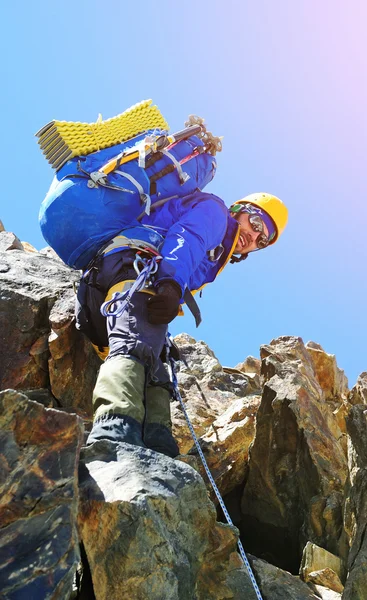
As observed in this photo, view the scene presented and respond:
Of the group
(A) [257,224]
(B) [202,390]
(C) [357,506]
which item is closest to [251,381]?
(B) [202,390]

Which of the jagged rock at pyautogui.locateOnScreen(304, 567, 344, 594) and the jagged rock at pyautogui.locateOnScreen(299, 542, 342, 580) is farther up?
the jagged rock at pyautogui.locateOnScreen(299, 542, 342, 580)

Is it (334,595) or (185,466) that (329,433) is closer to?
(334,595)

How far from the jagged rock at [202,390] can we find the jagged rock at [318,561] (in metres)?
3.16

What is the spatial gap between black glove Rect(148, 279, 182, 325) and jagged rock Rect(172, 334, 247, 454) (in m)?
4.03

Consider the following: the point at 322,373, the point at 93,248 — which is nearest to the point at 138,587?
the point at 93,248

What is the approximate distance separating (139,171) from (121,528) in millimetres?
5120

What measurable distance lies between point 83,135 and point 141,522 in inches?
238

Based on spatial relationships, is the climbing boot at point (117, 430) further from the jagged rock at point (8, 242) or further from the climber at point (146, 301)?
the jagged rock at point (8, 242)

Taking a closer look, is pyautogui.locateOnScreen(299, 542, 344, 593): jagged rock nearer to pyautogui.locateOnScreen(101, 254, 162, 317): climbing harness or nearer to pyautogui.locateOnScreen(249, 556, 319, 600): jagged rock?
pyautogui.locateOnScreen(249, 556, 319, 600): jagged rock

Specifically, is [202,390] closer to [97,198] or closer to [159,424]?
[159,424]

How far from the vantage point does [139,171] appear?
8.00 metres

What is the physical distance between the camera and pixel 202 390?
12750mm

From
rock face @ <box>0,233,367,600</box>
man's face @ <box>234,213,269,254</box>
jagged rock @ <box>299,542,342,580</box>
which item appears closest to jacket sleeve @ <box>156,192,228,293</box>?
man's face @ <box>234,213,269,254</box>

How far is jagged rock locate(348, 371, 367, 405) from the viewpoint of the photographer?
9.90 m
